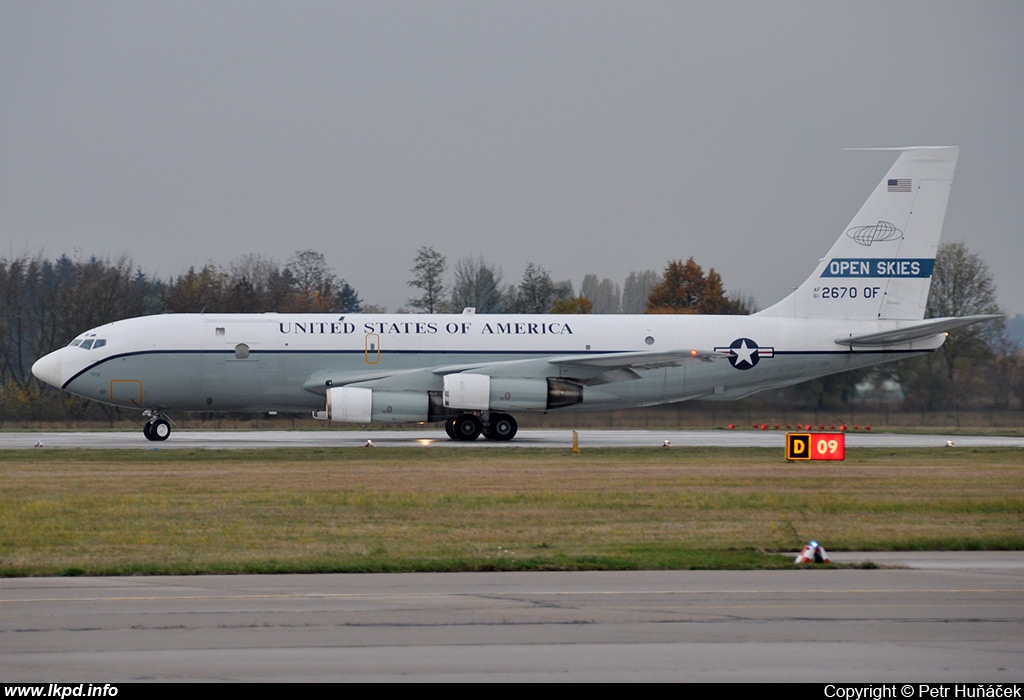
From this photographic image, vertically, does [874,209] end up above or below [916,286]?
above

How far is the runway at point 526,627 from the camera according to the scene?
7.66 meters

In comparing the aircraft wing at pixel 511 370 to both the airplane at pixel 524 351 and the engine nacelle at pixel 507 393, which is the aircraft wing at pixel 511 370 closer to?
the airplane at pixel 524 351

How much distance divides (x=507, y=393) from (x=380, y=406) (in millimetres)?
3674

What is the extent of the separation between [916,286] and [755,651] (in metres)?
30.6

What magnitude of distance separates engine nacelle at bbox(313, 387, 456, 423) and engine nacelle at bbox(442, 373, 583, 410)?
1.98 feet

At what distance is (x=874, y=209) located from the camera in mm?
35969

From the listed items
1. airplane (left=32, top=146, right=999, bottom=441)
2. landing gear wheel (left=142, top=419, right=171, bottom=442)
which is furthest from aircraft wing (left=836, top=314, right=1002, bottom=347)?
landing gear wheel (left=142, top=419, right=171, bottom=442)

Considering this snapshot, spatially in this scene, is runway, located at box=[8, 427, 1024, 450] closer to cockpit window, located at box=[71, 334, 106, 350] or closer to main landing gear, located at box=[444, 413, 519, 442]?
main landing gear, located at box=[444, 413, 519, 442]

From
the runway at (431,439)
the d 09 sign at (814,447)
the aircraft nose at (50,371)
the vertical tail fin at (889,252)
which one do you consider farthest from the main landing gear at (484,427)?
the aircraft nose at (50,371)

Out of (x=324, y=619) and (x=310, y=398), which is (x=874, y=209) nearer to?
(x=310, y=398)

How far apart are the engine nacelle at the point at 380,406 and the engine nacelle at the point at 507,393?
0.60 metres

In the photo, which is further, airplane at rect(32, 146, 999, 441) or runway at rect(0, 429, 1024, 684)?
airplane at rect(32, 146, 999, 441)

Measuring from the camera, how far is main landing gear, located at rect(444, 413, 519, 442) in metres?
33.9

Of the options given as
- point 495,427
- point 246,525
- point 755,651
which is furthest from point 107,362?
point 755,651
